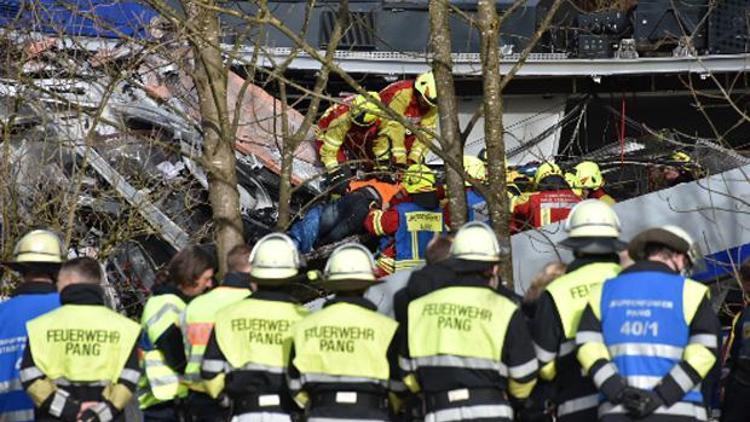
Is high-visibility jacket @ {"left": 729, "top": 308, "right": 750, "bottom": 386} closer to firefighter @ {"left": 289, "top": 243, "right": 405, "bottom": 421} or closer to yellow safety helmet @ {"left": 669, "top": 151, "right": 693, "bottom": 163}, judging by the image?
firefighter @ {"left": 289, "top": 243, "right": 405, "bottom": 421}

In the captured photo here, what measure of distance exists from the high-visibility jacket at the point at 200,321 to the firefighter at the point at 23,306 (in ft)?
2.78

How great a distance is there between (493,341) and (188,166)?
8.28m

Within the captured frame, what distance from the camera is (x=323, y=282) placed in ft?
31.1

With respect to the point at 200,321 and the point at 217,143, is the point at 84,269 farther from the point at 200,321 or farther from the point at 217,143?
the point at 217,143

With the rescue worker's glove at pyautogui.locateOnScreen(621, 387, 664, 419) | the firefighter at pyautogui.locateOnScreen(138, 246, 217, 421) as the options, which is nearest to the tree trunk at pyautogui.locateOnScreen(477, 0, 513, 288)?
the firefighter at pyautogui.locateOnScreen(138, 246, 217, 421)

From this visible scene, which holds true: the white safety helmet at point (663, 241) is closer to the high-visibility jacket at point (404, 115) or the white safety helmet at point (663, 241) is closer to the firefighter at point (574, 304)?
the firefighter at point (574, 304)

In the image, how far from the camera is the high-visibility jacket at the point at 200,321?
390 inches

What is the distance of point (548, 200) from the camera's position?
14.1 m

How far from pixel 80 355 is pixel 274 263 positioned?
122 centimetres

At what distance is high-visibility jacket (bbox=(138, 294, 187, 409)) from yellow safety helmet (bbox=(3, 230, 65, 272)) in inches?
27.2

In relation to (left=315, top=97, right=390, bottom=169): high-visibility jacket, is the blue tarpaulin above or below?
above

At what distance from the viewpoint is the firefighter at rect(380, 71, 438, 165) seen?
50.7ft

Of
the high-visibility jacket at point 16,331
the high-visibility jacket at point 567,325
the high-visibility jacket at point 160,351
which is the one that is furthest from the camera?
the high-visibility jacket at point 160,351

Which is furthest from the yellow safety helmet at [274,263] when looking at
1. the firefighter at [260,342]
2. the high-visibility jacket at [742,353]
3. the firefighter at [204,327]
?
the high-visibility jacket at [742,353]
